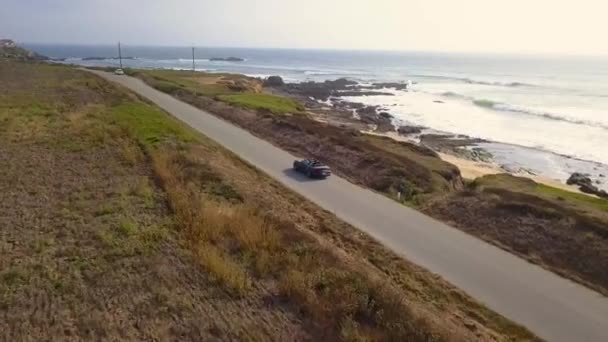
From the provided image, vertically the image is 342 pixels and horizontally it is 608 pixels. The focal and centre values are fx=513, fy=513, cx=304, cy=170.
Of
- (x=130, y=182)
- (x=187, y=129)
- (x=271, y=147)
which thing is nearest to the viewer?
(x=130, y=182)

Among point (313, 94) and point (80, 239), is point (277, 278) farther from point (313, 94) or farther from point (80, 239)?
point (313, 94)

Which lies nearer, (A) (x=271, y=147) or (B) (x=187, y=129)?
(A) (x=271, y=147)

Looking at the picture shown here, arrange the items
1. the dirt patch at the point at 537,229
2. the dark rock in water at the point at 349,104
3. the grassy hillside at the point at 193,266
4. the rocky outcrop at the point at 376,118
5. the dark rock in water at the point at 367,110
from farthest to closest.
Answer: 1. the dark rock in water at the point at 349,104
2. the dark rock in water at the point at 367,110
3. the rocky outcrop at the point at 376,118
4. the dirt patch at the point at 537,229
5. the grassy hillside at the point at 193,266

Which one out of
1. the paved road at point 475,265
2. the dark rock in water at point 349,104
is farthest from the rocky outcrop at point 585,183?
the dark rock in water at point 349,104

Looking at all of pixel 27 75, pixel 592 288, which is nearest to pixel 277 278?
pixel 592 288

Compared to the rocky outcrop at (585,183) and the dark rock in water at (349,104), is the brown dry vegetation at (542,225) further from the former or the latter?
the dark rock in water at (349,104)

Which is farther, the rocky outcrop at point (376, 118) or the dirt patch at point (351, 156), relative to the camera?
the rocky outcrop at point (376, 118)

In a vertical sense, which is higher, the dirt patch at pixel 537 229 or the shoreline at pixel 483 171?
the dirt patch at pixel 537 229
